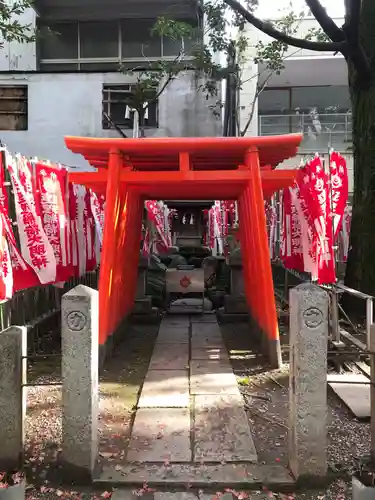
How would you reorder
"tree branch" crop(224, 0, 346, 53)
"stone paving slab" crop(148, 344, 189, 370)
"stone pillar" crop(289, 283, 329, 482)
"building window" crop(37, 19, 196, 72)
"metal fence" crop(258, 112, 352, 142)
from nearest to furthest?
"stone pillar" crop(289, 283, 329, 482) → "stone paving slab" crop(148, 344, 189, 370) → "tree branch" crop(224, 0, 346, 53) → "building window" crop(37, 19, 196, 72) → "metal fence" crop(258, 112, 352, 142)

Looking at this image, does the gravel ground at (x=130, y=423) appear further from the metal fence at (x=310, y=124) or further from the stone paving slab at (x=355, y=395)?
the metal fence at (x=310, y=124)

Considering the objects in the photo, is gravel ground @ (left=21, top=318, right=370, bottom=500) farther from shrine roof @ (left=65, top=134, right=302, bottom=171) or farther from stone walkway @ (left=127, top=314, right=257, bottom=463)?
shrine roof @ (left=65, top=134, right=302, bottom=171)

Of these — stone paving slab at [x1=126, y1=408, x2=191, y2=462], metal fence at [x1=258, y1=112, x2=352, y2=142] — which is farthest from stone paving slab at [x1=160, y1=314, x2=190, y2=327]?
metal fence at [x1=258, y1=112, x2=352, y2=142]

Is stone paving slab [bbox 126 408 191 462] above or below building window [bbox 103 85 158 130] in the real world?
below

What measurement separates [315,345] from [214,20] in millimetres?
11378

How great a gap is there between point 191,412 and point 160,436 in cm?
69

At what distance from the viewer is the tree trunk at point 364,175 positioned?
912cm

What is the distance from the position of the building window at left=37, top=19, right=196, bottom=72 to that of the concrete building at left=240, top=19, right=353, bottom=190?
3559 mm

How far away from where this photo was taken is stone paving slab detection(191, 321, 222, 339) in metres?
9.35

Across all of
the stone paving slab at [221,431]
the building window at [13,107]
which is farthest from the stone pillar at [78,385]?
the building window at [13,107]

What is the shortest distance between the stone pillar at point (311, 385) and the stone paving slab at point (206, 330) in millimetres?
5239

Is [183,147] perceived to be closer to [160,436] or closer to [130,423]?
[130,423]

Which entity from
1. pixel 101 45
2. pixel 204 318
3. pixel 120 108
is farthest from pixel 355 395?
pixel 101 45

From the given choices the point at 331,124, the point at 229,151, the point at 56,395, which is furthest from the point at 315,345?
the point at 331,124
